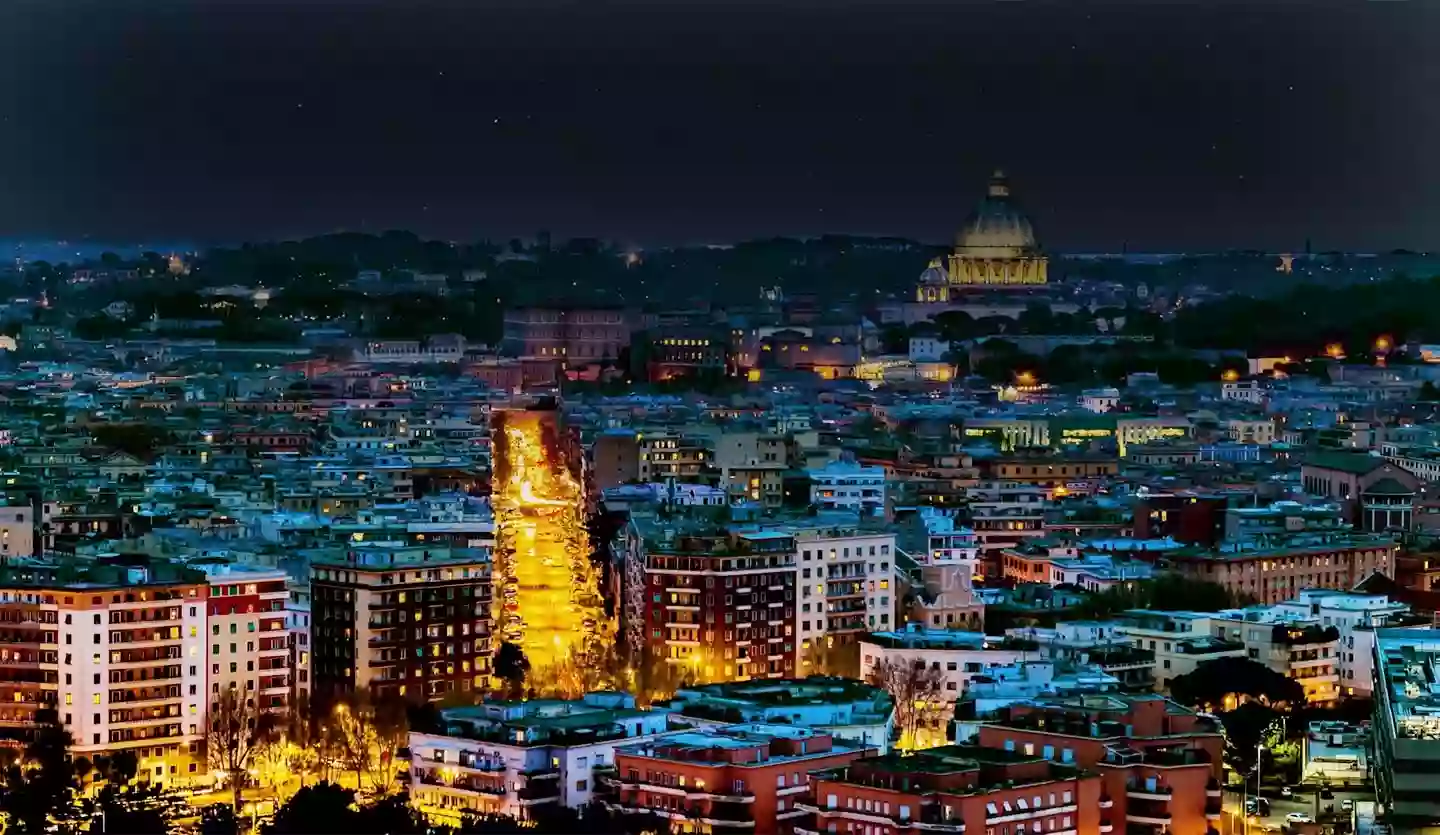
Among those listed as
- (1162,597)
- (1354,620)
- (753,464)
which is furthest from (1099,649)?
(753,464)

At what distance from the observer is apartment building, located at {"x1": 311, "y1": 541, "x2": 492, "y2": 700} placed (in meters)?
16.7

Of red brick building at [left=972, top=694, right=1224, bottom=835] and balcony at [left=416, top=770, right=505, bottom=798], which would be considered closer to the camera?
red brick building at [left=972, top=694, right=1224, bottom=835]

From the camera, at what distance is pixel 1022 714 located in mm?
13945

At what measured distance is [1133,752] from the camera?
43.9 feet

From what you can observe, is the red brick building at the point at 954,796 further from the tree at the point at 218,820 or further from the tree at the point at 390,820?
the tree at the point at 218,820

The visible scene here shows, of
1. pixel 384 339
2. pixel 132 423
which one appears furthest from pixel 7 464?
pixel 384 339

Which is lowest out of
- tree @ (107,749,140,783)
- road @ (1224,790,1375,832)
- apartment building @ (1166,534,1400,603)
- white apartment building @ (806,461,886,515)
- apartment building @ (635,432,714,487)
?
road @ (1224,790,1375,832)

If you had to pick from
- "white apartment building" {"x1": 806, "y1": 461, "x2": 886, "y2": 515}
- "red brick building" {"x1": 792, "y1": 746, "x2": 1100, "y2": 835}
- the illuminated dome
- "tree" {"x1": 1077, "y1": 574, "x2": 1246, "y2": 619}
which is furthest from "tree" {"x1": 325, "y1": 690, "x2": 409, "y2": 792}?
the illuminated dome

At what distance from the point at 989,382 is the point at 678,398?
19.2ft

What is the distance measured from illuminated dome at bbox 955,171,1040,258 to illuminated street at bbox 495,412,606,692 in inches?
1075

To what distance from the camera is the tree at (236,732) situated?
598 inches

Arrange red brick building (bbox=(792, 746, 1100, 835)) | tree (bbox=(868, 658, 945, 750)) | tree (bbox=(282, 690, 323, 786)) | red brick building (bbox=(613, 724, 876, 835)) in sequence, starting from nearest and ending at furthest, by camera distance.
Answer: red brick building (bbox=(792, 746, 1100, 835)) → red brick building (bbox=(613, 724, 876, 835)) → tree (bbox=(282, 690, 323, 786)) → tree (bbox=(868, 658, 945, 750))

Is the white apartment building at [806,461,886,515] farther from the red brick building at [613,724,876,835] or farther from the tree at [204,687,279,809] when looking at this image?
the red brick building at [613,724,876,835]

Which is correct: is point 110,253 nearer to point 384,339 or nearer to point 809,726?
point 384,339
